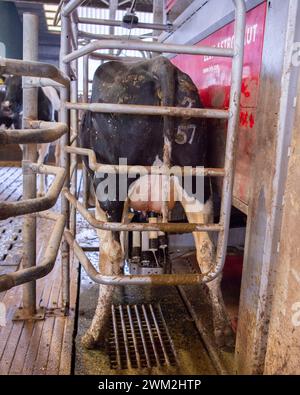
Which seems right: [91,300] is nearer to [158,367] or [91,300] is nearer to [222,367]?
[158,367]

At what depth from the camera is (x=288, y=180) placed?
144 centimetres

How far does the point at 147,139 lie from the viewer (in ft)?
6.23

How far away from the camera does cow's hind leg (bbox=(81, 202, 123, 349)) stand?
2.09 metres

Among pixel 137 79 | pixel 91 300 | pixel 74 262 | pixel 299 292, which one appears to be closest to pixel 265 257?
pixel 299 292

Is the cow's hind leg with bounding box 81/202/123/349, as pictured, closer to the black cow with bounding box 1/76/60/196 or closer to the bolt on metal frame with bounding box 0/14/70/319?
the bolt on metal frame with bounding box 0/14/70/319

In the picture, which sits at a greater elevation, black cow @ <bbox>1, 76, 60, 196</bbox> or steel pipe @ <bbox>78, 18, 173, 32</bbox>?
steel pipe @ <bbox>78, 18, 173, 32</bbox>

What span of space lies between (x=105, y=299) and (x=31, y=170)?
2.50ft

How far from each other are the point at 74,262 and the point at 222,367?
1.47m

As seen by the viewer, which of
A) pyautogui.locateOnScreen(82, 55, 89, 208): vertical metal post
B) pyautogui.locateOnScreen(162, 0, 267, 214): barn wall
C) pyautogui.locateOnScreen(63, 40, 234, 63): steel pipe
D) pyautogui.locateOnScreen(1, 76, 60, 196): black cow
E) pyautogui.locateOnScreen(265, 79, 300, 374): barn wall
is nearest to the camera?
pyautogui.locateOnScreen(265, 79, 300, 374): barn wall

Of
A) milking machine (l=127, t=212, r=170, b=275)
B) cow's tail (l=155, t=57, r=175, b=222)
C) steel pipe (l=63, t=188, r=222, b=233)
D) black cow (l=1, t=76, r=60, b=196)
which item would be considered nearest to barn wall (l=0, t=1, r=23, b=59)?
black cow (l=1, t=76, r=60, b=196)

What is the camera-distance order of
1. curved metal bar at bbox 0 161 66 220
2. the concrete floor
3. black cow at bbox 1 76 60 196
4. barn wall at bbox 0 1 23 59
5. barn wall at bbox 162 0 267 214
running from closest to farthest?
curved metal bar at bbox 0 161 66 220, barn wall at bbox 162 0 267 214, the concrete floor, black cow at bbox 1 76 60 196, barn wall at bbox 0 1 23 59

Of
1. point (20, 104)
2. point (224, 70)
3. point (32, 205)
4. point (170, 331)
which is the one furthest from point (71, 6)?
point (20, 104)

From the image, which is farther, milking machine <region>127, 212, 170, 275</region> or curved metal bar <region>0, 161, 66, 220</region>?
milking machine <region>127, 212, 170, 275</region>

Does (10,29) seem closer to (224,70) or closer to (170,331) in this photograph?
(224,70)
